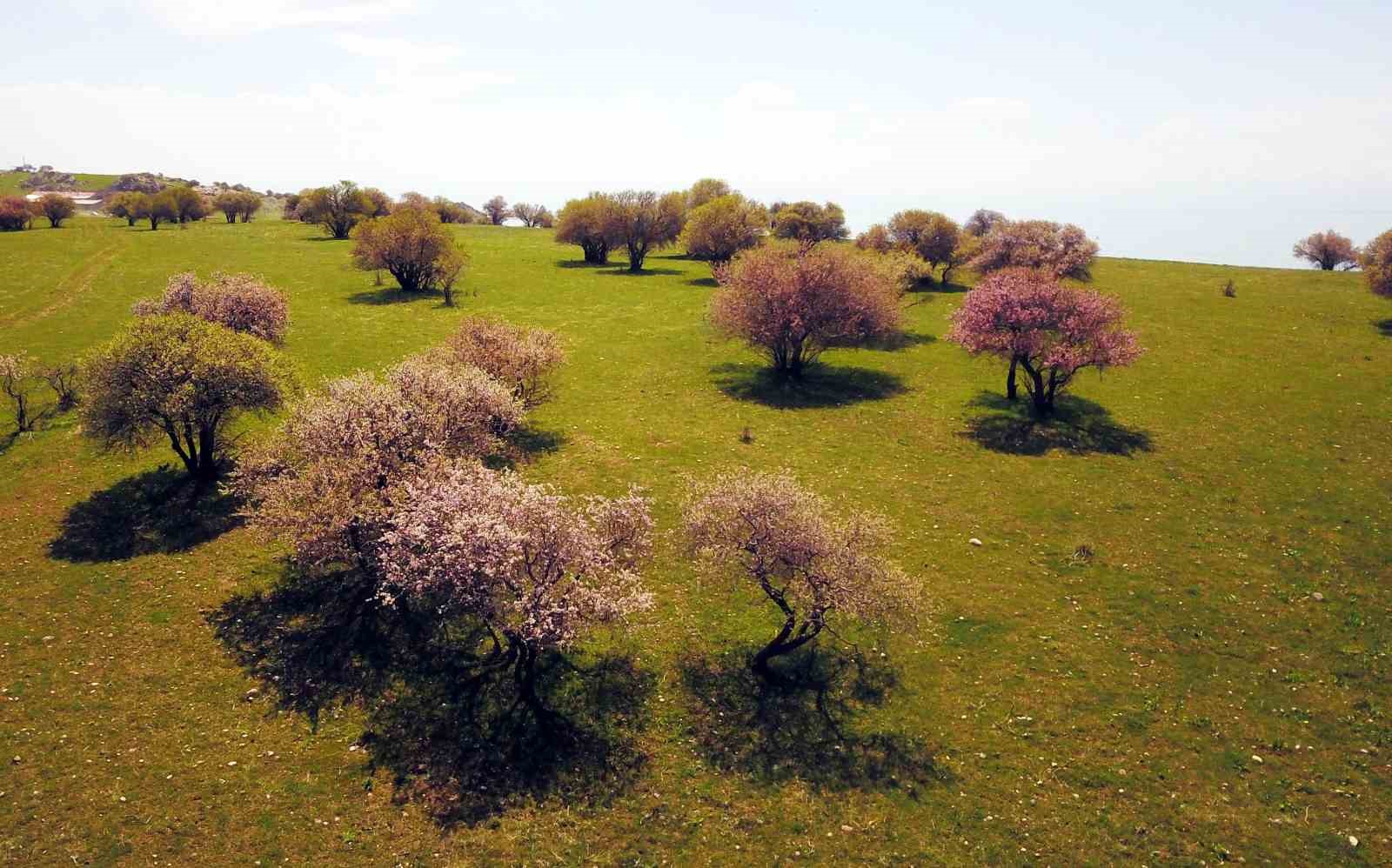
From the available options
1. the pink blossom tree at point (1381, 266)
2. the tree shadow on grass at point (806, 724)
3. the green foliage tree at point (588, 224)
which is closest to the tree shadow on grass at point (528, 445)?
the tree shadow on grass at point (806, 724)

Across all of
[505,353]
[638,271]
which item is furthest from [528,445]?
[638,271]

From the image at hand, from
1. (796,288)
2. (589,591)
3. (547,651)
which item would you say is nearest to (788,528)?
(589,591)

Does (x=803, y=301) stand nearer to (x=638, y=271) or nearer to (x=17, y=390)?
(x=17, y=390)

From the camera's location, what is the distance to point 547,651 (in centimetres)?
2561

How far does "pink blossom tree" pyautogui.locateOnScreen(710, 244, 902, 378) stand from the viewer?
175ft

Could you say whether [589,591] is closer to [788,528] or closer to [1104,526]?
[788,528]

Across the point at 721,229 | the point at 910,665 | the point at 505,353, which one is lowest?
the point at 910,665

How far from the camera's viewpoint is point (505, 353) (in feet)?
140

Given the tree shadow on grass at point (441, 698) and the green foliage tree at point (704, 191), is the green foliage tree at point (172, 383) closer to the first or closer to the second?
the tree shadow on grass at point (441, 698)

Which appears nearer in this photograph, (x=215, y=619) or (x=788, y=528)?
(x=788, y=528)

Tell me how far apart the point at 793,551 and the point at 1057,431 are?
32.8 m

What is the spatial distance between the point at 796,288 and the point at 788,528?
33.9m

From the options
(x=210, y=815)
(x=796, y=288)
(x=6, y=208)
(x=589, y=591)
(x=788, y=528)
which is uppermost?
(x=6, y=208)

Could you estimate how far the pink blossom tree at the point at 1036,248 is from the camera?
275 ft
